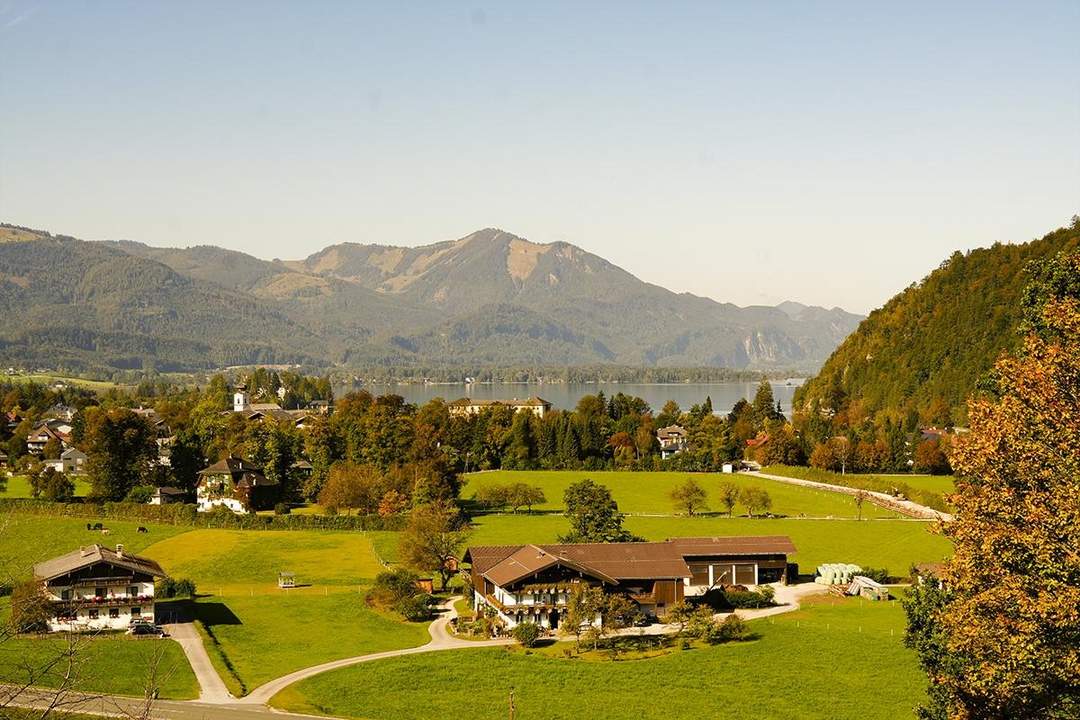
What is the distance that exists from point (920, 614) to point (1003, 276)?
146m

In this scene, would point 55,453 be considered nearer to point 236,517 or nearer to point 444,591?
point 236,517

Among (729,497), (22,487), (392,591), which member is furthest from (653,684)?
(22,487)

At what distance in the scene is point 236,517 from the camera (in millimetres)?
75500

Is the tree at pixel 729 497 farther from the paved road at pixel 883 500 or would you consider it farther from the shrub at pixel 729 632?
the shrub at pixel 729 632

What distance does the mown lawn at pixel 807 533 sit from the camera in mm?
63219

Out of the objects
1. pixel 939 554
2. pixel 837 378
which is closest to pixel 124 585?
pixel 939 554

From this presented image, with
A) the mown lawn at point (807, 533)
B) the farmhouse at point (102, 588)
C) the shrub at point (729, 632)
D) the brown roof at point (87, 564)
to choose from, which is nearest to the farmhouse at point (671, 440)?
the mown lawn at point (807, 533)

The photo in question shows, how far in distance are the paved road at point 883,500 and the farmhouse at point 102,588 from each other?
4863 cm

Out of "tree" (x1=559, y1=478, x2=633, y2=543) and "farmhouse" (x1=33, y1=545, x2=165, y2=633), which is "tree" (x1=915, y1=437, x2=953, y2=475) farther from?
"farmhouse" (x1=33, y1=545, x2=165, y2=633)

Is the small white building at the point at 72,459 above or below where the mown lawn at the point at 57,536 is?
above

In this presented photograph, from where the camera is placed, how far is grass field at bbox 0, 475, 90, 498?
8794 cm

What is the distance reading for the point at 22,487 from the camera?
94.2 m

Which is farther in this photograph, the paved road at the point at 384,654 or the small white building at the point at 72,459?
the small white building at the point at 72,459

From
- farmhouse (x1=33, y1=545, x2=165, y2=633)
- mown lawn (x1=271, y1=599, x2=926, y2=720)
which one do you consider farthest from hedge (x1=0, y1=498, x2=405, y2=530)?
mown lawn (x1=271, y1=599, x2=926, y2=720)
